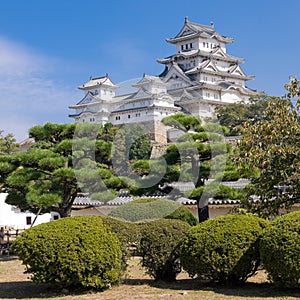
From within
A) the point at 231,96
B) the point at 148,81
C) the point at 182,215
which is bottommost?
the point at 182,215

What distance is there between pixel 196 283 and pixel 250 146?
314 cm

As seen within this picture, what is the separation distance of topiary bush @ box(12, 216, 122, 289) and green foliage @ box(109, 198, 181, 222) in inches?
114

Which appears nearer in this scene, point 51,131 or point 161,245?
point 161,245

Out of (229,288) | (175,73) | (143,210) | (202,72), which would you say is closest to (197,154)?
(143,210)

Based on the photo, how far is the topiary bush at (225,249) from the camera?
802cm

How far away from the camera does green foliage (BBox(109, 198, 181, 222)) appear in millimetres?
11359

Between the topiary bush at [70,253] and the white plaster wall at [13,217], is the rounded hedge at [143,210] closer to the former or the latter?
the topiary bush at [70,253]

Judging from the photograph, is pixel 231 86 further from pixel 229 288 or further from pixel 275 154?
pixel 229 288

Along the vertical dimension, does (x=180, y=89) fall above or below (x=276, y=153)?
above

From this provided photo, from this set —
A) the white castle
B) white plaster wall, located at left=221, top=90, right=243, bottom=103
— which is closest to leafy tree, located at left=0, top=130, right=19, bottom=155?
the white castle

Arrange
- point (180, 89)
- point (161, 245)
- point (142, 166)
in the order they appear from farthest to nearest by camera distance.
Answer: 1. point (180, 89)
2. point (142, 166)
3. point (161, 245)

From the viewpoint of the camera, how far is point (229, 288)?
8273 mm

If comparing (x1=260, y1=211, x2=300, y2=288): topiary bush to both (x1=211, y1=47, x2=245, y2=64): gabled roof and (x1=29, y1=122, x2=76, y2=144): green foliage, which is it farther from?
(x1=211, y1=47, x2=245, y2=64): gabled roof

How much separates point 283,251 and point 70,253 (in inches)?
123
